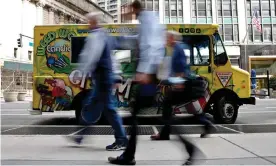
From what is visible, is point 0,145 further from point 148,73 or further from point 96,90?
point 148,73

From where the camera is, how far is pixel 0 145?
548 cm

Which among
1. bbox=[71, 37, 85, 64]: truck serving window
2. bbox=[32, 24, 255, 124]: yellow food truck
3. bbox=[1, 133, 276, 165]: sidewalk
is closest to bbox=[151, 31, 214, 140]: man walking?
bbox=[1, 133, 276, 165]: sidewalk

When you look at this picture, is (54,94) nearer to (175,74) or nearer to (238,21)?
(175,74)

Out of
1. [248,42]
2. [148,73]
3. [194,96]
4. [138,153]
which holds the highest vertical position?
[248,42]

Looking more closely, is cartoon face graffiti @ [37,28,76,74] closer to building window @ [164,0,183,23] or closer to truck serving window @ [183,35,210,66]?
truck serving window @ [183,35,210,66]

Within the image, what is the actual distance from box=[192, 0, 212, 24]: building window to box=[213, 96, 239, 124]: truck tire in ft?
129

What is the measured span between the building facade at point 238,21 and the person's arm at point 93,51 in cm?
Answer: 3963

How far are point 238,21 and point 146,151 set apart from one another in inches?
1735

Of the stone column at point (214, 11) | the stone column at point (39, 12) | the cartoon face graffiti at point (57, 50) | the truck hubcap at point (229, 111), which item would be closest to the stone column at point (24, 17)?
the stone column at point (39, 12)

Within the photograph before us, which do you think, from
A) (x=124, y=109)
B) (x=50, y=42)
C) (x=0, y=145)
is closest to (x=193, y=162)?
(x=0, y=145)

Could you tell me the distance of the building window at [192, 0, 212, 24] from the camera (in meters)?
46.2

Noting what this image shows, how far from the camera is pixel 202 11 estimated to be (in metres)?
46.4

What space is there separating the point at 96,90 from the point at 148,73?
119cm

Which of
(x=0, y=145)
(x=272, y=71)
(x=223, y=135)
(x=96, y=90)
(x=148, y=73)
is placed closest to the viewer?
(x=148, y=73)
